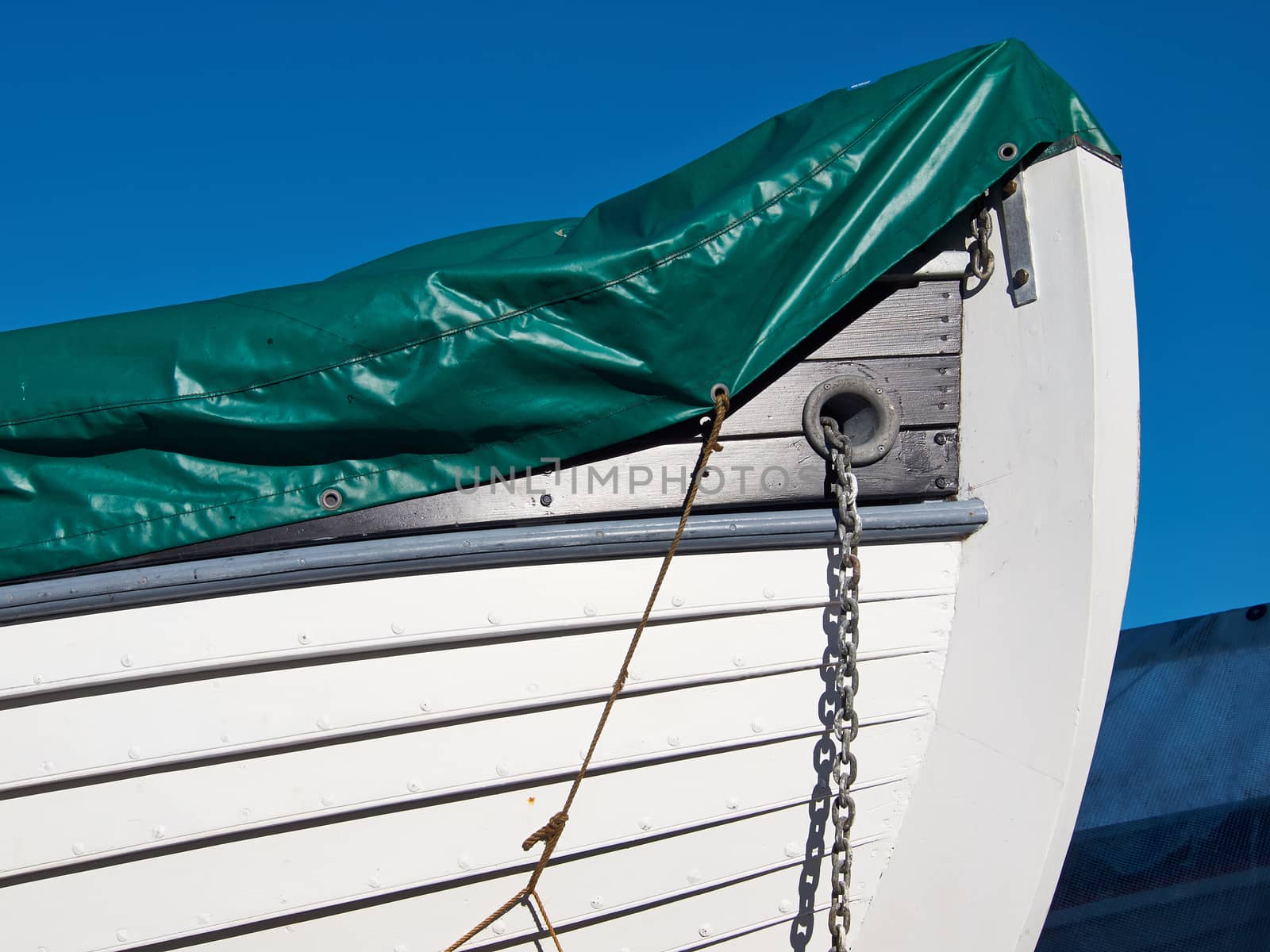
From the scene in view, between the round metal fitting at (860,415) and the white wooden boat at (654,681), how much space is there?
31mm

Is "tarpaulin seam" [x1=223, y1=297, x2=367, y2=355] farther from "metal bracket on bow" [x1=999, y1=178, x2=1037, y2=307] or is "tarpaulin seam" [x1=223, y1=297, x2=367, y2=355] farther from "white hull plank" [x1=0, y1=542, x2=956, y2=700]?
"metal bracket on bow" [x1=999, y1=178, x2=1037, y2=307]

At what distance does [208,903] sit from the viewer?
162cm

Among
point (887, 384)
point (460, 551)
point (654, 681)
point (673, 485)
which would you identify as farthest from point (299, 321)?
point (887, 384)

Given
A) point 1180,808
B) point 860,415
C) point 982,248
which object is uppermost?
point 982,248

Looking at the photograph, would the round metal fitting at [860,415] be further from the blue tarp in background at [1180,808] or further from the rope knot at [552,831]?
the blue tarp in background at [1180,808]

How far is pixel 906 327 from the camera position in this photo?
1812 millimetres

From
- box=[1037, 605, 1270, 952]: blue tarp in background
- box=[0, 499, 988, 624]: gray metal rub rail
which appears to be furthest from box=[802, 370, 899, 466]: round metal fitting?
box=[1037, 605, 1270, 952]: blue tarp in background

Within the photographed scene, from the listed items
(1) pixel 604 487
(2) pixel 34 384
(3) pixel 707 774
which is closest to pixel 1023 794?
(3) pixel 707 774

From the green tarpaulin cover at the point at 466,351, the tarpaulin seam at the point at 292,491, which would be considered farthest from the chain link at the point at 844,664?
the tarpaulin seam at the point at 292,491

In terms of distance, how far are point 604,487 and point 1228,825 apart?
388 centimetres

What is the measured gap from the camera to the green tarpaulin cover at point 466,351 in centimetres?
148

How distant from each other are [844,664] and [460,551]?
0.80 metres

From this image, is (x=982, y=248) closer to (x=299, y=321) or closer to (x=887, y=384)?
(x=887, y=384)

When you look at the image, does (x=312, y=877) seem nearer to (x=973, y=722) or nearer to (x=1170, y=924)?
(x=973, y=722)
